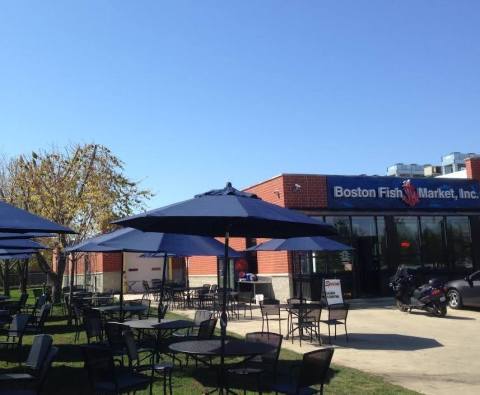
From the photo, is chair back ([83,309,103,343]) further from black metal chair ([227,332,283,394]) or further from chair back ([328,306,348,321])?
chair back ([328,306,348,321])

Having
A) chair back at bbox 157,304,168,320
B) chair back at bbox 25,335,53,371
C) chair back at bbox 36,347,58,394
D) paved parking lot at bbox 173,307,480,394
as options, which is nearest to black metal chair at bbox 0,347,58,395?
chair back at bbox 36,347,58,394

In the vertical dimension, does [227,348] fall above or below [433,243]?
below

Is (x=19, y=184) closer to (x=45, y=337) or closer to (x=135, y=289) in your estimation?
(x=135, y=289)

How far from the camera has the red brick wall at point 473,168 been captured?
81.0 ft

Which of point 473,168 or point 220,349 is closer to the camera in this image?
point 220,349

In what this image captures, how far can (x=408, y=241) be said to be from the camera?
22.3m

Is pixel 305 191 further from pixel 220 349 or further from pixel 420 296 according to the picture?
pixel 220 349

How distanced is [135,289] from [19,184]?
13.5 metres

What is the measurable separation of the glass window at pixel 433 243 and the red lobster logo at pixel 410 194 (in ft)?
2.70

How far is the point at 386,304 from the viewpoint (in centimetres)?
1995

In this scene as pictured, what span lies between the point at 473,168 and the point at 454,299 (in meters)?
9.05

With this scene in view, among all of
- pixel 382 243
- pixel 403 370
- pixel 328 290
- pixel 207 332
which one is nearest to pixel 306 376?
pixel 207 332

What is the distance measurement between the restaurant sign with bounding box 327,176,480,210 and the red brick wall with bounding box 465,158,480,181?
54 cm

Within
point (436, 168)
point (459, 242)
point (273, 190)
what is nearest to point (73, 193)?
point (273, 190)
